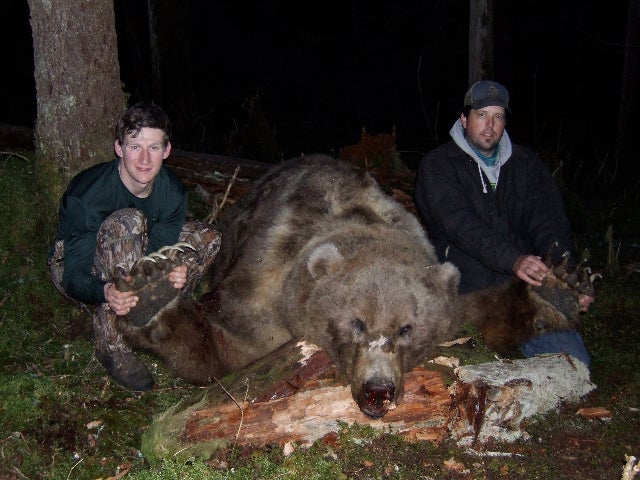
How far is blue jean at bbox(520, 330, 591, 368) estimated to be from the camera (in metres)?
4.33

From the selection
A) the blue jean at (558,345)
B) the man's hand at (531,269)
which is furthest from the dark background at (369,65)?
the man's hand at (531,269)

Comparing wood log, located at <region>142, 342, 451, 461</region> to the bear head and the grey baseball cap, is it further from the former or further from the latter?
the grey baseball cap

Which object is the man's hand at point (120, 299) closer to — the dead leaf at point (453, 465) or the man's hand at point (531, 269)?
the dead leaf at point (453, 465)

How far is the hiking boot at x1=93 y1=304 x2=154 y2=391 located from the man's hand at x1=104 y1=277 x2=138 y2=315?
44 cm

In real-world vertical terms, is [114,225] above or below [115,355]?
above

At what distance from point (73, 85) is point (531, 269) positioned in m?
3.57

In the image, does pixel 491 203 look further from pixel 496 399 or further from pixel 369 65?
pixel 369 65

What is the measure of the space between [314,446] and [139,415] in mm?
1171

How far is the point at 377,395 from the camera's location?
321 centimetres

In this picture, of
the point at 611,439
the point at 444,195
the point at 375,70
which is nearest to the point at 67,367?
the point at 444,195

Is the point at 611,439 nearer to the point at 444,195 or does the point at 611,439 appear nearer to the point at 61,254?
the point at 444,195

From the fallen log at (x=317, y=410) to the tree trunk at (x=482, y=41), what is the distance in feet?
20.2

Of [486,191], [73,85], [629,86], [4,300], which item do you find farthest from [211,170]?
[629,86]

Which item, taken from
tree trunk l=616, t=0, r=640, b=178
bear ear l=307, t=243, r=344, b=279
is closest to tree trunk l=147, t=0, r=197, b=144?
bear ear l=307, t=243, r=344, b=279
